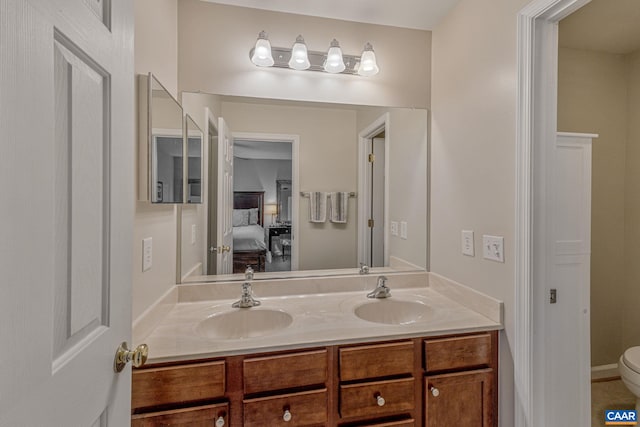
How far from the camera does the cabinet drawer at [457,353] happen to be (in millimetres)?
1302

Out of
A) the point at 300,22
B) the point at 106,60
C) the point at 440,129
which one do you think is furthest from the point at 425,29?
the point at 106,60

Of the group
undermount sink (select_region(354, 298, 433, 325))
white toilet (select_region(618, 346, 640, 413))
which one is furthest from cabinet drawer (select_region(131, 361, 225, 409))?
white toilet (select_region(618, 346, 640, 413))

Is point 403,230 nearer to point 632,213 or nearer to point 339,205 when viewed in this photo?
point 339,205

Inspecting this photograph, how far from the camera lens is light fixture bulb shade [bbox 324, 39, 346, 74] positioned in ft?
5.62

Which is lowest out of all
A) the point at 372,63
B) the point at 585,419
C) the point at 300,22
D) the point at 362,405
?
the point at 585,419

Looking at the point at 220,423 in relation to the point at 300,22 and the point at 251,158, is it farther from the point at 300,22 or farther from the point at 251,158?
the point at 300,22

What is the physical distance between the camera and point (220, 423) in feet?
3.59

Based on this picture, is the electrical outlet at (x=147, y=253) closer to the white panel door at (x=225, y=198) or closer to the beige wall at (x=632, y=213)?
the white panel door at (x=225, y=198)

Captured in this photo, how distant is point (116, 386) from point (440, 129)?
1841 millimetres

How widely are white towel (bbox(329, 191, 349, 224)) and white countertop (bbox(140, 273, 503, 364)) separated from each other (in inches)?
17.5

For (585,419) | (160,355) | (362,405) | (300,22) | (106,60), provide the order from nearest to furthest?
(106,60) < (160,355) < (362,405) < (585,419) < (300,22)

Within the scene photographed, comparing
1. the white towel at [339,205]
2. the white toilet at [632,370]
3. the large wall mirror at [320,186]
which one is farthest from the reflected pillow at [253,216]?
the white toilet at [632,370]

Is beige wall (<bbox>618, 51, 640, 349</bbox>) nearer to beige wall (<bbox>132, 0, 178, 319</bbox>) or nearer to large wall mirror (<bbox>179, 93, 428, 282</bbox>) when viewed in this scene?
large wall mirror (<bbox>179, 93, 428, 282</bbox>)

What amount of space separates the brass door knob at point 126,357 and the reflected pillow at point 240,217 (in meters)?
1.03
